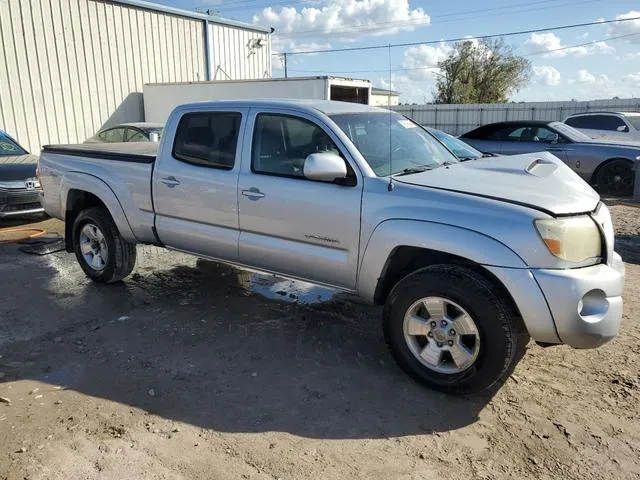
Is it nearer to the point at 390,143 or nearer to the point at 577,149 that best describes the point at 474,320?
the point at 390,143

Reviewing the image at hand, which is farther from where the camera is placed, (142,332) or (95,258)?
(95,258)

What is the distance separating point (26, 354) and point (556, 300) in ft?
12.9

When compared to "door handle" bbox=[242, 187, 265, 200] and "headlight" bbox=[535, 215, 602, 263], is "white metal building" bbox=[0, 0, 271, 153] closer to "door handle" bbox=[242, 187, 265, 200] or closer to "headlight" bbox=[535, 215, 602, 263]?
"door handle" bbox=[242, 187, 265, 200]

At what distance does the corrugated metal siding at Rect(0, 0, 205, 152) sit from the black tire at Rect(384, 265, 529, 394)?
14.5 meters

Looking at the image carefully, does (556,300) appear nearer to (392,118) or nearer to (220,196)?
(392,118)

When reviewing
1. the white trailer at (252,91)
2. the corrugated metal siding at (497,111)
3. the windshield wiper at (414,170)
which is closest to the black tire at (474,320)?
the windshield wiper at (414,170)

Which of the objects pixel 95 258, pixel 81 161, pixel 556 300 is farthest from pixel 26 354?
pixel 556 300

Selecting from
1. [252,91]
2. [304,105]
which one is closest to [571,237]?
[304,105]

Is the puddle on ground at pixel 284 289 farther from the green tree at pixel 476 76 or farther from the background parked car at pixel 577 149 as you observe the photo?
the green tree at pixel 476 76

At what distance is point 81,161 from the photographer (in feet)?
19.1

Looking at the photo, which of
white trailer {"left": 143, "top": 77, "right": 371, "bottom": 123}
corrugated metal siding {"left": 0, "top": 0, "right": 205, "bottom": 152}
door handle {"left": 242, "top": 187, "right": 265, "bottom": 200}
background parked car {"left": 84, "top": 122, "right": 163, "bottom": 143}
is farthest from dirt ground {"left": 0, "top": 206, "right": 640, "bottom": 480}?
corrugated metal siding {"left": 0, "top": 0, "right": 205, "bottom": 152}

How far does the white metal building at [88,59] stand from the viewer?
14.6 m

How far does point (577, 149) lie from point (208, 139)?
27.7 ft

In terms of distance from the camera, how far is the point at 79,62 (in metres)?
16.0
